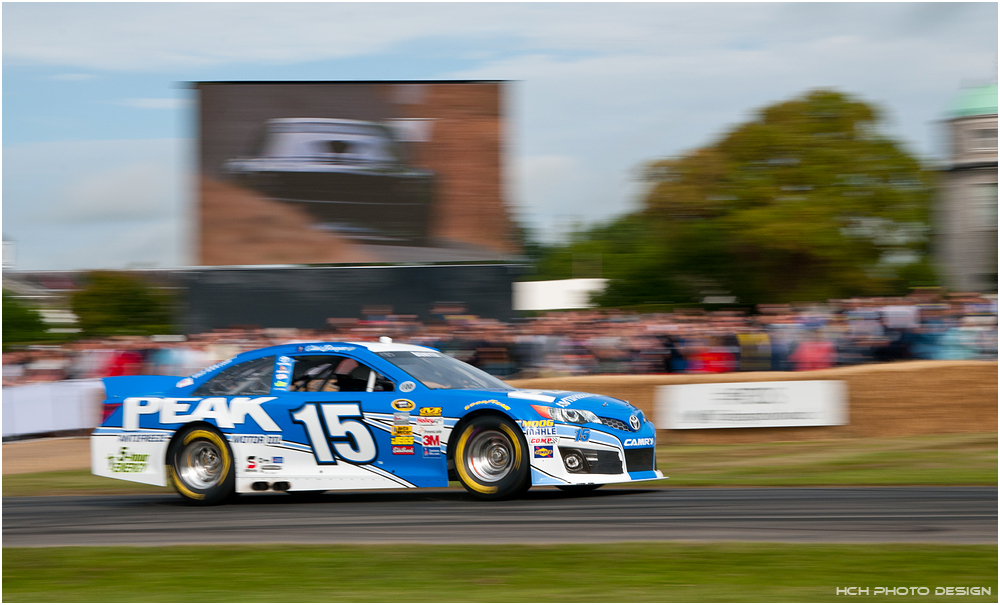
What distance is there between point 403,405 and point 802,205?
117 feet

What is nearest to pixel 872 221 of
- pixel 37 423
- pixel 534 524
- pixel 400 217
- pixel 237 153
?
pixel 400 217

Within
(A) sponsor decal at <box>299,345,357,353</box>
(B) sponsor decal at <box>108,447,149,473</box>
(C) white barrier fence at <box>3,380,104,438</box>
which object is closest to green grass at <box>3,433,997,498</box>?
(B) sponsor decal at <box>108,447,149,473</box>

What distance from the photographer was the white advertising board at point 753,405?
1436cm

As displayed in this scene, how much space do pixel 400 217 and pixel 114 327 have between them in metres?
50.2

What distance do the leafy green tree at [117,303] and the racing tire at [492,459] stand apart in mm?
64523

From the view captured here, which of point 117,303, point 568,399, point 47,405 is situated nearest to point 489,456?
point 568,399

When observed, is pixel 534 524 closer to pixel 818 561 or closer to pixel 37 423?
pixel 818 561

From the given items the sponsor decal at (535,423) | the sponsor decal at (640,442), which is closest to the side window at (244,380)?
the sponsor decal at (535,423)

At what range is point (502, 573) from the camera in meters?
5.93

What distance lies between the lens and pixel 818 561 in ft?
19.6

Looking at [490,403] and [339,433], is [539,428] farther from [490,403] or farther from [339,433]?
[339,433]

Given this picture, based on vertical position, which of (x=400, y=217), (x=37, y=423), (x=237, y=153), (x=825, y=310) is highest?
(x=237, y=153)

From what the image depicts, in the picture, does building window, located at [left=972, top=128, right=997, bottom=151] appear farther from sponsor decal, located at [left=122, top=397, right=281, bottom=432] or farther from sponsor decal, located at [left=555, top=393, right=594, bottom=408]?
sponsor decal, located at [left=122, top=397, right=281, bottom=432]

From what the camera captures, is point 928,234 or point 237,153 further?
point 928,234
